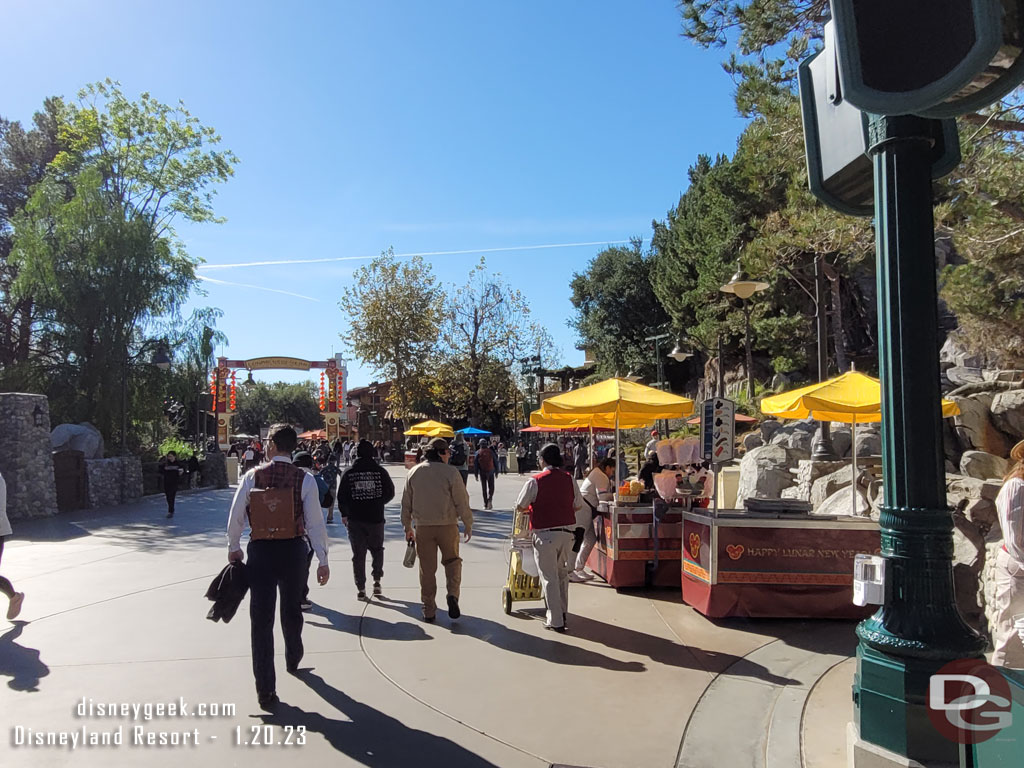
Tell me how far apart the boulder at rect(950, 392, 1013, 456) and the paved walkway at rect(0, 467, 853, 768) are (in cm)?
804

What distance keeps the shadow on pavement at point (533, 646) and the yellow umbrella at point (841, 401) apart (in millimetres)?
4049

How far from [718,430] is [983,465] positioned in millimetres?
7090

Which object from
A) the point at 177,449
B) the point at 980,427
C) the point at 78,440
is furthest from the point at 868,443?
the point at 177,449

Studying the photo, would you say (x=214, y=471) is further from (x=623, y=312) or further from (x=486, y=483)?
(x=623, y=312)

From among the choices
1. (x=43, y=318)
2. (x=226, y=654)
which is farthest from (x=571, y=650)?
(x=43, y=318)

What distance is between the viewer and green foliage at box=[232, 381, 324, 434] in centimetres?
9269

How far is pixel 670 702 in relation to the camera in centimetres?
491

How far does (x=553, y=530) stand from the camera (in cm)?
671

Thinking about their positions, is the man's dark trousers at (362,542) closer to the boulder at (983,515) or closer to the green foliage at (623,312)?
the boulder at (983,515)

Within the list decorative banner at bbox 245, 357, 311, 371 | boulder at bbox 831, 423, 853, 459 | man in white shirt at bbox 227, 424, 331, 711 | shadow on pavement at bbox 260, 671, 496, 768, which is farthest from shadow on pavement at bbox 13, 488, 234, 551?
decorative banner at bbox 245, 357, 311, 371

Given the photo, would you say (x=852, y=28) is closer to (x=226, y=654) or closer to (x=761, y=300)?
(x=226, y=654)

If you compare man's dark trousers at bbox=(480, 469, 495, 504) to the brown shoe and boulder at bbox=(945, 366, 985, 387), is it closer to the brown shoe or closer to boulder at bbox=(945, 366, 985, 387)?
the brown shoe

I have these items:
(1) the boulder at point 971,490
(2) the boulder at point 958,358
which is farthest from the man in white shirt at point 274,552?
(2) the boulder at point 958,358

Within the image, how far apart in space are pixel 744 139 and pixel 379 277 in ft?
89.6
